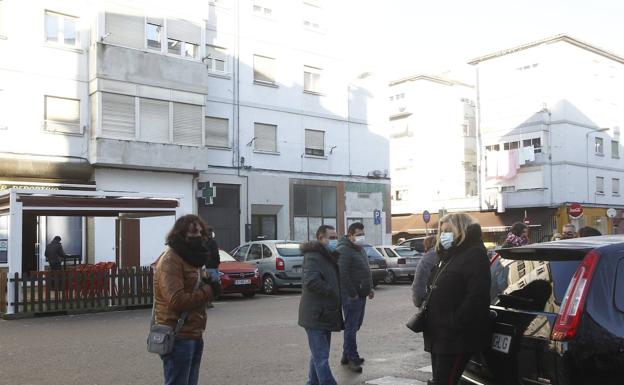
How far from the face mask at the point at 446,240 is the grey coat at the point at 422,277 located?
8.35ft

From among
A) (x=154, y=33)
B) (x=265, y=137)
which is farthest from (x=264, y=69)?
(x=154, y=33)

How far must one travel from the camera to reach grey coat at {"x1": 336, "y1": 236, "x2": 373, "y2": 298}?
812 centimetres

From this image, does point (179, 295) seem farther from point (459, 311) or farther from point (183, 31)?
point (183, 31)

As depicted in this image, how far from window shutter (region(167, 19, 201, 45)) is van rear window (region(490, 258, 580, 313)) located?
2172 cm

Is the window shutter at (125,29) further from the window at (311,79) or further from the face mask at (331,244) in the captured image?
the face mask at (331,244)

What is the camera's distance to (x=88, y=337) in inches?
437

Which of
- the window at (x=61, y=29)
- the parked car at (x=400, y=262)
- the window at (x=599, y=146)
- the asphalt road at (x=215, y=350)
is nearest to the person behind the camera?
the asphalt road at (x=215, y=350)

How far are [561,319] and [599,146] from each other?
42.9m

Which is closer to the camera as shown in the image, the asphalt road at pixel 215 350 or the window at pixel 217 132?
the asphalt road at pixel 215 350

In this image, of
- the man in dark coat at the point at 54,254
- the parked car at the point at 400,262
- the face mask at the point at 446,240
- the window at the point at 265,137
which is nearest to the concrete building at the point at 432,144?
the window at the point at 265,137

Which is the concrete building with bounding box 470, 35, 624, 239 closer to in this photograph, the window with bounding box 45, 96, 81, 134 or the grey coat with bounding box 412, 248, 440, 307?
the window with bounding box 45, 96, 81, 134

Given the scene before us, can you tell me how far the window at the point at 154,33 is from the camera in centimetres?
2456

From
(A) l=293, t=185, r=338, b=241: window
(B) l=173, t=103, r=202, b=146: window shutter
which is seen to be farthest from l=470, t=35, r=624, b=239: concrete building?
(B) l=173, t=103, r=202, b=146: window shutter

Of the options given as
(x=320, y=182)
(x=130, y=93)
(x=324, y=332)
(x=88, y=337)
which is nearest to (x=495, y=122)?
(x=320, y=182)
